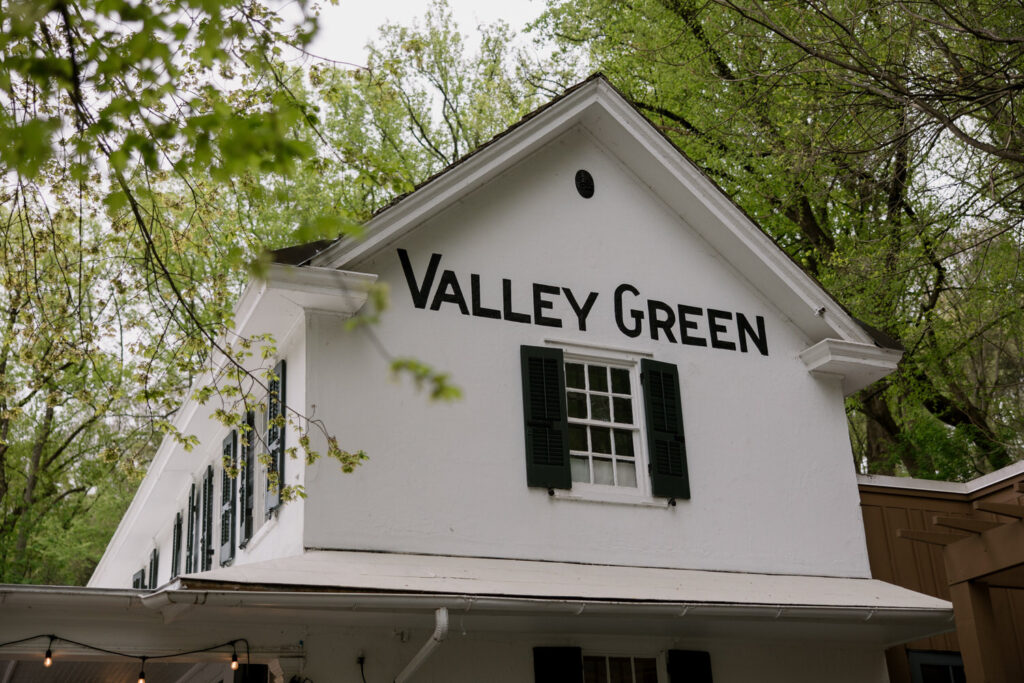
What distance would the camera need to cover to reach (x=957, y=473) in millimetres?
16453

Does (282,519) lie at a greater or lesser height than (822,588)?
greater

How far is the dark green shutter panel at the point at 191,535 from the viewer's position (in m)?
14.3

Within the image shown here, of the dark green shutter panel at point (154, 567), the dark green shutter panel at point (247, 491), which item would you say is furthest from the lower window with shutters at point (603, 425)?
the dark green shutter panel at point (154, 567)

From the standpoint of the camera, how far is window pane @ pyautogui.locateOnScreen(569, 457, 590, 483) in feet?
34.4

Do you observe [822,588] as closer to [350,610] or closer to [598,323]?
[598,323]

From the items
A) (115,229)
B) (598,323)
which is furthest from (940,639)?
(115,229)

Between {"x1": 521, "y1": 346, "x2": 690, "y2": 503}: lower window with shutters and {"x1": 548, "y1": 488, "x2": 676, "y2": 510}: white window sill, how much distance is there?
1 cm

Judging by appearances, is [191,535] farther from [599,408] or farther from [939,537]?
[939,537]

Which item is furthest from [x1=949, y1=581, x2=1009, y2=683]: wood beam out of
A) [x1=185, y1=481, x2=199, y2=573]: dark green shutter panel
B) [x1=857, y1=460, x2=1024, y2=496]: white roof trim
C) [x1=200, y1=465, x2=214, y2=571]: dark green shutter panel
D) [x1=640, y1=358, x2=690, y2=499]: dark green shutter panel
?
[x1=185, y1=481, x2=199, y2=573]: dark green shutter panel

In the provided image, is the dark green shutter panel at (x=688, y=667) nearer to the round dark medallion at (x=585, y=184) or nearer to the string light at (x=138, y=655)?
the string light at (x=138, y=655)

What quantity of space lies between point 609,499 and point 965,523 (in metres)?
3.04

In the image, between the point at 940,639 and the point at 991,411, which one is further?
the point at 991,411

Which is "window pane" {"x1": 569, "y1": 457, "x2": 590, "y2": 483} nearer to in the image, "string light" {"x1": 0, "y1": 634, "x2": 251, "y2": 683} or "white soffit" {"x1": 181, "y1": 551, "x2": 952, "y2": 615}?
"white soffit" {"x1": 181, "y1": 551, "x2": 952, "y2": 615}

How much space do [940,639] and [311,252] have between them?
7540 mm
